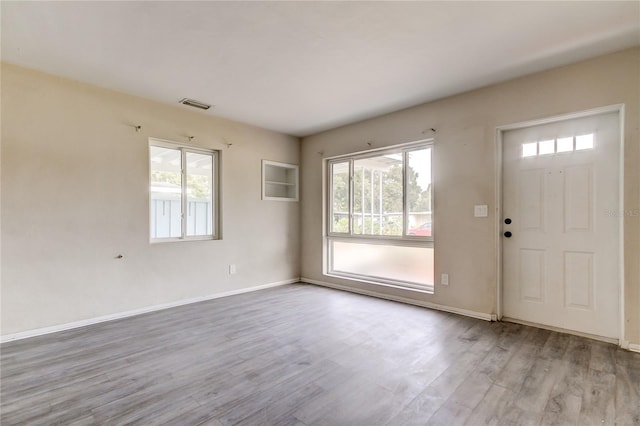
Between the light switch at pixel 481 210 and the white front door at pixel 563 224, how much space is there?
0.68ft

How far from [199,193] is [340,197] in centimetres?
226

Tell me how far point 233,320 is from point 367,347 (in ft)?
5.22

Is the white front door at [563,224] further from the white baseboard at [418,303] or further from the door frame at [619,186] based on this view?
the white baseboard at [418,303]

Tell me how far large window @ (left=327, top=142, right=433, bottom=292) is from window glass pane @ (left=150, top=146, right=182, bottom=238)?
2.40 metres

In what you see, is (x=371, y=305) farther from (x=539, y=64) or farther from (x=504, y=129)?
(x=539, y=64)

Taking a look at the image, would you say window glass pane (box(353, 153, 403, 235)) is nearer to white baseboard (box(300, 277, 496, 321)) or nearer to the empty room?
the empty room

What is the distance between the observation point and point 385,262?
14.7 feet

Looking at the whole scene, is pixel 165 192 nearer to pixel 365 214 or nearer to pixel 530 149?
pixel 365 214

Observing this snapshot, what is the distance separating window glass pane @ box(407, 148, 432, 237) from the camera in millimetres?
3967

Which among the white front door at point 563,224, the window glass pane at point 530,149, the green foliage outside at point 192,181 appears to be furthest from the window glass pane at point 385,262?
the green foliage outside at point 192,181

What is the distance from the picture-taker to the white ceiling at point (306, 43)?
2123mm

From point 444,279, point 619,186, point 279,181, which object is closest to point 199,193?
point 279,181

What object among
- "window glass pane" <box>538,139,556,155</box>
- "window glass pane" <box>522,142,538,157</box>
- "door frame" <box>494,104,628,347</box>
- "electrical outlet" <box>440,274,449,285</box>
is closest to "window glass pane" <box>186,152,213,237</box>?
"electrical outlet" <box>440,274,449,285</box>

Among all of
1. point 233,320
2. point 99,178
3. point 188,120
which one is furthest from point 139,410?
point 188,120
